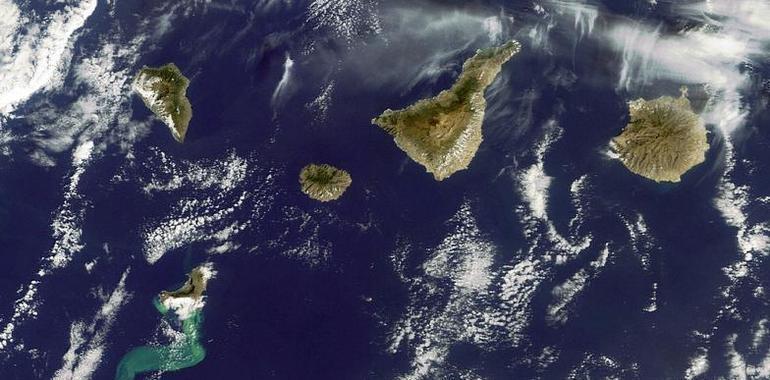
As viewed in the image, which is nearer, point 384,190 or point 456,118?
point 456,118

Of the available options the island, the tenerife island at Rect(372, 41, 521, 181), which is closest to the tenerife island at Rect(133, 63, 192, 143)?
the tenerife island at Rect(372, 41, 521, 181)

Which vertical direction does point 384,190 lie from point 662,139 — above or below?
below

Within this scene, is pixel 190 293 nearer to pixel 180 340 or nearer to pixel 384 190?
pixel 180 340

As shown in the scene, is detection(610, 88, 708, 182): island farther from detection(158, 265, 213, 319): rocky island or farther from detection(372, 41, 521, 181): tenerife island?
detection(158, 265, 213, 319): rocky island

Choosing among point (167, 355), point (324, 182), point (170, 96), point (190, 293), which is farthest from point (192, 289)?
point (170, 96)

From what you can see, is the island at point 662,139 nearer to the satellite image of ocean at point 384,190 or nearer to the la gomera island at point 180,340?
the satellite image of ocean at point 384,190

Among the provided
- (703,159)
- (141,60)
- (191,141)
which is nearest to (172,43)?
(141,60)

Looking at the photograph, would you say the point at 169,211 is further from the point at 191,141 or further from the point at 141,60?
the point at 141,60
